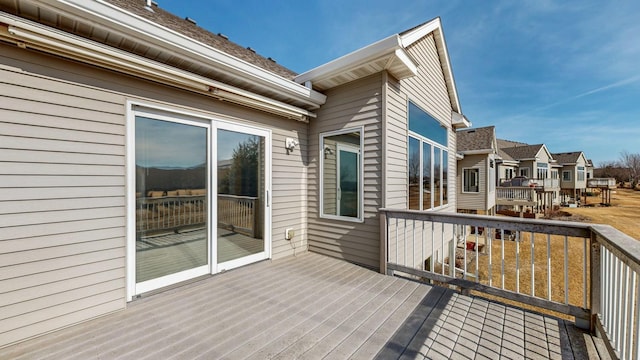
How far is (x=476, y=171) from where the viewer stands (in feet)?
44.5

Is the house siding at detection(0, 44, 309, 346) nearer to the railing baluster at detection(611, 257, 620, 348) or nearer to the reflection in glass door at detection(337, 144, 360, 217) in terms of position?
the reflection in glass door at detection(337, 144, 360, 217)

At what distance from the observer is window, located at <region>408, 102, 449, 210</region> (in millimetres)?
4701

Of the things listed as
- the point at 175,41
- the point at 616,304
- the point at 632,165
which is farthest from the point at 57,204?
the point at 632,165

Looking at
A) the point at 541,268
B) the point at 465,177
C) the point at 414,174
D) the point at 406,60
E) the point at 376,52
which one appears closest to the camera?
the point at 376,52

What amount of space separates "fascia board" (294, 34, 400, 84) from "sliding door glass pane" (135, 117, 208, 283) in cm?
201

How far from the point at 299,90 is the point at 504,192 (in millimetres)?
17356

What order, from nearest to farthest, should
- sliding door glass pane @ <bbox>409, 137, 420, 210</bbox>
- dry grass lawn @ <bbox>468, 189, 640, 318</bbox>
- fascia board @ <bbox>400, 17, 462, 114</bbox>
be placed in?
fascia board @ <bbox>400, 17, 462, 114</bbox>
sliding door glass pane @ <bbox>409, 137, 420, 210</bbox>
dry grass lawn @ <bbox>468, 189, 640, 318</bbox>

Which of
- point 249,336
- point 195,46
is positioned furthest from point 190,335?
point 195,46

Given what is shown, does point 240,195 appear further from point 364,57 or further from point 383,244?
point 364,57

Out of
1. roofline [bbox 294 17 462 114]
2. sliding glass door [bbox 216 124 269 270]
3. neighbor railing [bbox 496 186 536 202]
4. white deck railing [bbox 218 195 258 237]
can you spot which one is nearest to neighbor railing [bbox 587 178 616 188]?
neighbor railing [bbox 496 186 536 202]

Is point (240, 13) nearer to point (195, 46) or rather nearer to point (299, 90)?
point (299, 90)

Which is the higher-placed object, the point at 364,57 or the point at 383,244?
the point at 364,57

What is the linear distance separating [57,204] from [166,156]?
1037mm

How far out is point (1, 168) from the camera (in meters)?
1.96
